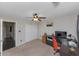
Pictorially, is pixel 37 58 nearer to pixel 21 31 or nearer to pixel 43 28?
pixel 21 31

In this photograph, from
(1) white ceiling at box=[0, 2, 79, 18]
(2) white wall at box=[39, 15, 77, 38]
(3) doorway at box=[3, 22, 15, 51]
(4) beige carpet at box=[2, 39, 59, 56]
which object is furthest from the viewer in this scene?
(3) doorway at box=[3, 22, 15, 51]

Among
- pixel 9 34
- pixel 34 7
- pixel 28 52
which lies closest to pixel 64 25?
pixel 28 52

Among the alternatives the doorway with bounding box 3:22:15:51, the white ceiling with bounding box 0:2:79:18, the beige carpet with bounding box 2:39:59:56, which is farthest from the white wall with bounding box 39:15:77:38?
the doorway with bounding box 3:22:15:51

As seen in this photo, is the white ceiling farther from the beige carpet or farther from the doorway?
the doorway

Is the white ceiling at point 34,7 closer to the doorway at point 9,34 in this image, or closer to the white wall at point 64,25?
the white wall at point 64,25

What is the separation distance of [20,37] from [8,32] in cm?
111

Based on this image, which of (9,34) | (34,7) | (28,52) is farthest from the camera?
(9,34)

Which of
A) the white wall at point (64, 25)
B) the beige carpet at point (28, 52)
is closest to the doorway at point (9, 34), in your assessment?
the beige carpet at point (28, 52)

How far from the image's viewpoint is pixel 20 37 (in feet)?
22.6

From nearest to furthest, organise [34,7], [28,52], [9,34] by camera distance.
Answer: [34,7] < [28,52] < [9,34]

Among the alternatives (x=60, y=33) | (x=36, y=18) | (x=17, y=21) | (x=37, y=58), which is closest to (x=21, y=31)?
(x=17, y=21)

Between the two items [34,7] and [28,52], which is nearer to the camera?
[34,7]

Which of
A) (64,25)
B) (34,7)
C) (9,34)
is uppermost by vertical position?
(34,7)

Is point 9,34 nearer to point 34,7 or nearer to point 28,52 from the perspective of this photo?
point 28,52
